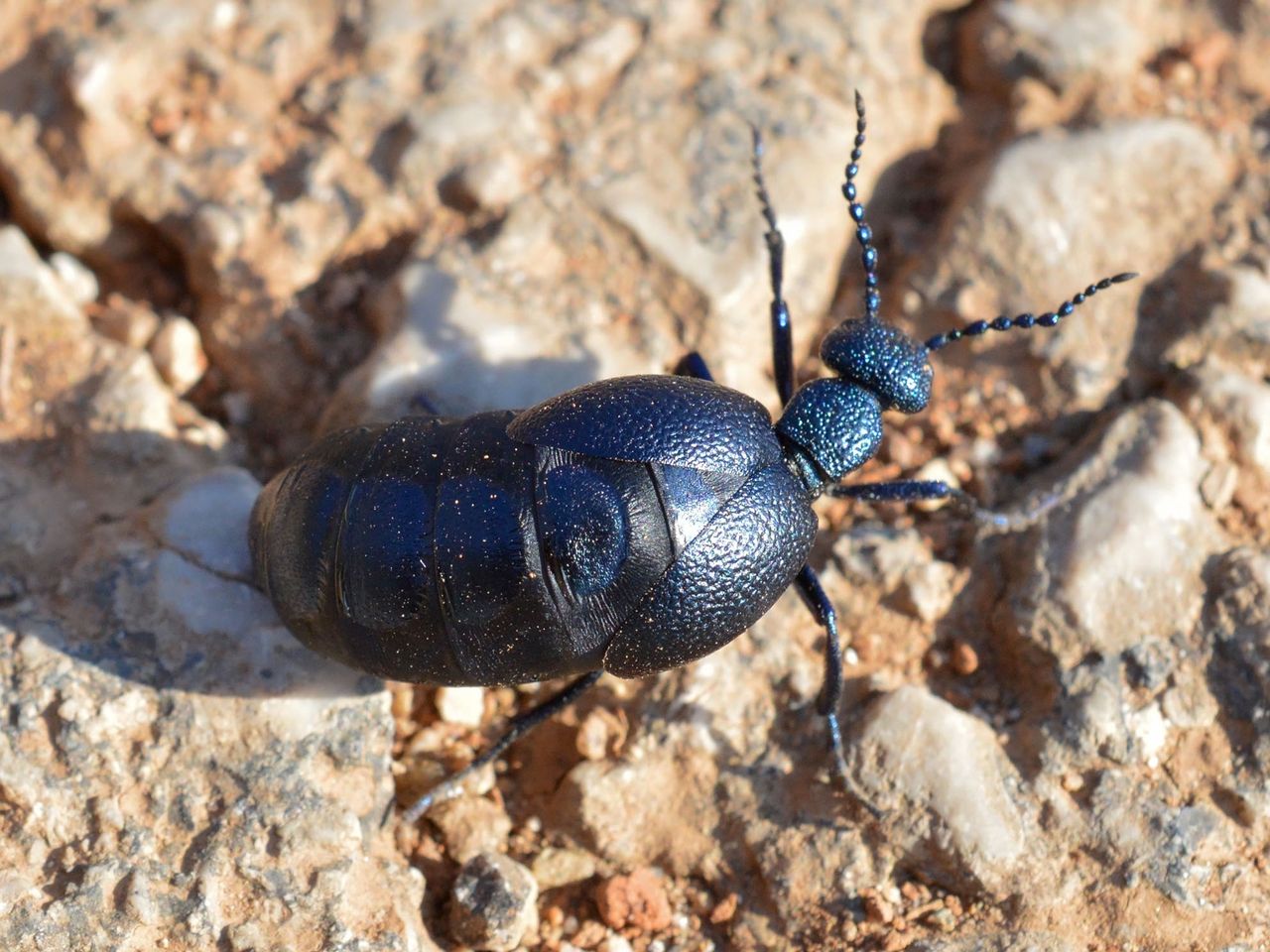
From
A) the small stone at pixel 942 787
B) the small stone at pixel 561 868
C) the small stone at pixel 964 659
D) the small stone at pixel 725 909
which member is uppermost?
the small stone at pixel 964 659

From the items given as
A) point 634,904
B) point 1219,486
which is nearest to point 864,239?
point 1219,486

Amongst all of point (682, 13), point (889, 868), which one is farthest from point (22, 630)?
point (682, 13)

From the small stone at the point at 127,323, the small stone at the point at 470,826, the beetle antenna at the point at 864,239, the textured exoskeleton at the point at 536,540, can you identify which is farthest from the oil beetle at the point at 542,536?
the small stone at the point at 127,323

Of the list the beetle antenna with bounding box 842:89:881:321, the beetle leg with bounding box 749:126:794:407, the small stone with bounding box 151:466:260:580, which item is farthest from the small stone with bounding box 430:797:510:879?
the beetle antenna with bounding box 842:89:881:321

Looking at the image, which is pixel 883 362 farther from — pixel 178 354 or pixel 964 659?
pixel 178 354

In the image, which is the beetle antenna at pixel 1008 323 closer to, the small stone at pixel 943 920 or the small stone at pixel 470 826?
the small stone at pixel 943 920

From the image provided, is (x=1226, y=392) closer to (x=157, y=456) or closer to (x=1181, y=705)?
(x=1181, y=705)
